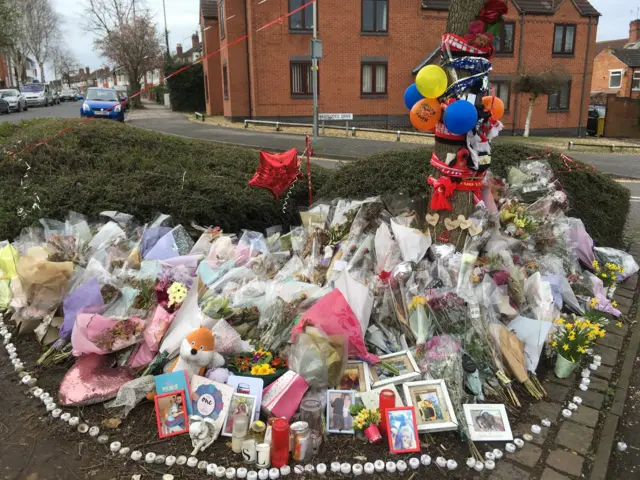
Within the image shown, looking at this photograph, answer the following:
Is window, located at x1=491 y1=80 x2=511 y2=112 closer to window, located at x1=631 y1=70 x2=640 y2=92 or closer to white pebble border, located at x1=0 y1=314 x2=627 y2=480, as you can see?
window, located at x1=631 y1=70 x2=640 y2=92

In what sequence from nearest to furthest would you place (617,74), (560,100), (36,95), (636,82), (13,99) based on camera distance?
(560,100), (13,99), (36,95), (636,82), (617,74)

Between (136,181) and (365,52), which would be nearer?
(136,181)

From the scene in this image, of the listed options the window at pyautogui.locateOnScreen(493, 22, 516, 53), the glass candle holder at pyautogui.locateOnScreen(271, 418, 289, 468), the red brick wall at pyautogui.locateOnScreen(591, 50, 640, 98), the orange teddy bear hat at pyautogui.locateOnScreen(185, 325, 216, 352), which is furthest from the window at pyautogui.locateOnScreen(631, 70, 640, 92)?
the glass candle holder at pyautogui.locateOnScreen(271, 418, 289, 468)

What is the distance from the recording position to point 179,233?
4.80 metres

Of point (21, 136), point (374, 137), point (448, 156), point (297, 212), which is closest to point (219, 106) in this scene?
point (374, 137)

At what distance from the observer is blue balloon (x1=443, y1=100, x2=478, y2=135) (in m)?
3.68

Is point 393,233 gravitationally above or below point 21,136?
below

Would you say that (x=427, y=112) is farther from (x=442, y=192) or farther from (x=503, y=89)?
(x=503, y=89)

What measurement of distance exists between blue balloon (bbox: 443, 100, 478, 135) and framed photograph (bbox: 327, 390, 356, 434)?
6.81 ft

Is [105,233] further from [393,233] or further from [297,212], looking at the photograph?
[393,233]

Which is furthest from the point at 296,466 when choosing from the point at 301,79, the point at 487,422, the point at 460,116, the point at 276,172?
the point at 301,79

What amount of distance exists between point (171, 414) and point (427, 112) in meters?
2.86

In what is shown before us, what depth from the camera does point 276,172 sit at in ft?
17.4

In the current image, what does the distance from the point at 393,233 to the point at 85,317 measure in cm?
237
